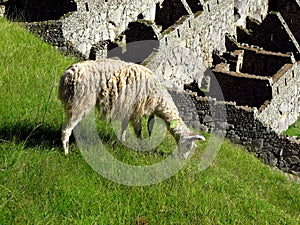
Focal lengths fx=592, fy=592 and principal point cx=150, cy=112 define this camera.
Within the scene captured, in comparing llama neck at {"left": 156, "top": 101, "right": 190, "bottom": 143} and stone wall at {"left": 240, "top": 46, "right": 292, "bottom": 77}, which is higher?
llama neck at {"left": 156, "top": 101, "right": 190, "bottom": 143}

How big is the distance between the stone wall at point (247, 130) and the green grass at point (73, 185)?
17.8 ft

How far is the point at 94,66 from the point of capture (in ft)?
25.5

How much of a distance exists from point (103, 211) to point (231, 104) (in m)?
9.24

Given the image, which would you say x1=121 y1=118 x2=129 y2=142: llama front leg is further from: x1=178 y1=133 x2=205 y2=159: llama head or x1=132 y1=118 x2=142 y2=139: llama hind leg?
x1=178 y1=133 x2=205 y2=159: llama head

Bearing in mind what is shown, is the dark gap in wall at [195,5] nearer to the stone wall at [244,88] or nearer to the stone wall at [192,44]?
the stone wall at [192,44]

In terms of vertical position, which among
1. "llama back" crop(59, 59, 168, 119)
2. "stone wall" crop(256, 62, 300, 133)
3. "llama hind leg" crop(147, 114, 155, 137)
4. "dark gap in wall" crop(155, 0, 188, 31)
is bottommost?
"stone wall" crop(256, 62, 300, 133)

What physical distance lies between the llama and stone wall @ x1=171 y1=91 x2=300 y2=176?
20.5 ft

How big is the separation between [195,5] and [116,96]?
13.7 m

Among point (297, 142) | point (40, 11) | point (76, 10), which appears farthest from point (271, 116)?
point (40, 11)

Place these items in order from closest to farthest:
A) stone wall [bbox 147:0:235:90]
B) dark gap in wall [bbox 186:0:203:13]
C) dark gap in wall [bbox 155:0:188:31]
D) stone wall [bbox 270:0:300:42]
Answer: stone wall [bbox 147:0:235:90] < dark gap in wall [bbox 155:0:188:31] < dark gap in wall [bbox 186:0:203:13] < stone wall [bbox 270:0:300:42]

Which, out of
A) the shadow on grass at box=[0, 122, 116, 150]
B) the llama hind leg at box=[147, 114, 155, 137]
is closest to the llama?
→ the shadow on grass at box=[0, 122, 116, 150]

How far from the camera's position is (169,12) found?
2127 cm

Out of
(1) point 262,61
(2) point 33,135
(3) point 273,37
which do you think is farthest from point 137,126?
(3) point 273,37

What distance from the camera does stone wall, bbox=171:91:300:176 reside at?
14875 mm
